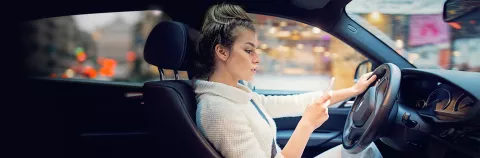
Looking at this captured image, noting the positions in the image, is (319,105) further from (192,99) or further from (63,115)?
(63,115)

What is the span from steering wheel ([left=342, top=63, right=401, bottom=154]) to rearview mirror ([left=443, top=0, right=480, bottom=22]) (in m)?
0.48

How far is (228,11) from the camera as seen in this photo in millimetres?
1582

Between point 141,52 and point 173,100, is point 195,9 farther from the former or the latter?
point 173,100

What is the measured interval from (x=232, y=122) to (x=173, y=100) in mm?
228

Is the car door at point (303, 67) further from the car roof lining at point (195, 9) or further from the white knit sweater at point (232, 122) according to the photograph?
the white knit sweater at point (232, 122)

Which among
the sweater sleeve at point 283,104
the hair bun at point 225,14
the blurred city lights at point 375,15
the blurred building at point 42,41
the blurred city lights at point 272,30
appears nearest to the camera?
the hair bun at point 225,14

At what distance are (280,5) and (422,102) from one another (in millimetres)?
917

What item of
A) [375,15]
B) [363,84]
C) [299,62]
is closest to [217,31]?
[363,84]

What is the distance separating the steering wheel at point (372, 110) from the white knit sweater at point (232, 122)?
1.15 ft

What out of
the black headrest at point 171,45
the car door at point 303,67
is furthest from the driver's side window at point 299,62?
the black headrest at point 171,45

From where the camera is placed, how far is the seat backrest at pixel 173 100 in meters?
1.42

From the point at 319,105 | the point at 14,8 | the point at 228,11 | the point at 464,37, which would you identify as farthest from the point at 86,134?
the point at 464,37

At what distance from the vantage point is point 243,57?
1.52 metres

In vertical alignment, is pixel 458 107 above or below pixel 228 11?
below
